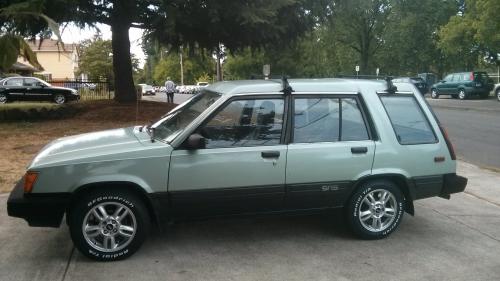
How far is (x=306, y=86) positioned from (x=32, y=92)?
26.5 m

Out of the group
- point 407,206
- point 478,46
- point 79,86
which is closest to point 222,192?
point 407,206

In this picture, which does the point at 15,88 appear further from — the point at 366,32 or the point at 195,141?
the point at 366,32

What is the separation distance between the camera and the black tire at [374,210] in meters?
5.31

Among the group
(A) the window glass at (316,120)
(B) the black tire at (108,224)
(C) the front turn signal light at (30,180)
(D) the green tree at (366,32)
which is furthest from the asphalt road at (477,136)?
(D) the green tree at (366,32)

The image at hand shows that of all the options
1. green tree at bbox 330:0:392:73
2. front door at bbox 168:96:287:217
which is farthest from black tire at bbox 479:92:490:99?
front door at bbox 168:96:287:217

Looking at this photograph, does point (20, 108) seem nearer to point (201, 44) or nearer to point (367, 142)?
point (201, 44)

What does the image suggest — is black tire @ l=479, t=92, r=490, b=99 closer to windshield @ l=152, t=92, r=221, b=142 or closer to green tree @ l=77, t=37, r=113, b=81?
windshield @ l=152, t=92, r=221, b=142

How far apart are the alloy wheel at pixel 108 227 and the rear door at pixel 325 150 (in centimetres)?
153

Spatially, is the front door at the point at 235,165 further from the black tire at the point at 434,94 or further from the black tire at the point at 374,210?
the black tire at the point at 434,94

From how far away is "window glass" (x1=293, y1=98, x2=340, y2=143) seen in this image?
17.0 ft

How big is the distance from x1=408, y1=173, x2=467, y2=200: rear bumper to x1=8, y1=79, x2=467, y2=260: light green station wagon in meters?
0.01

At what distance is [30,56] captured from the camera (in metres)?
2.37

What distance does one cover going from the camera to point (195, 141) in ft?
15.4

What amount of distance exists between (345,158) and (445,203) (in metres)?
2.45
